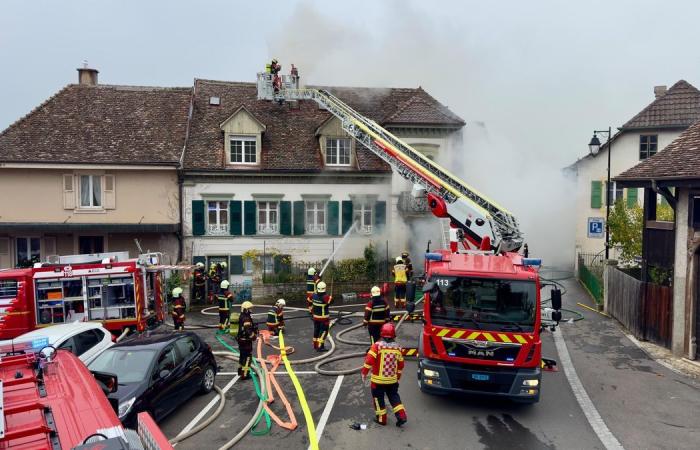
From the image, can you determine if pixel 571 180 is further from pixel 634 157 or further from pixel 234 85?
pixel 234 85

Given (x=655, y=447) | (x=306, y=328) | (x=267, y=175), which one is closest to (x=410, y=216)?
(x=267, y=175)

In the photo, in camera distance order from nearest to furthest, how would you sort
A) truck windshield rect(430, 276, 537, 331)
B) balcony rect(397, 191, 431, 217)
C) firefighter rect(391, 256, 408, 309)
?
1. truck windshield rect(430, 276, 537, 331)
2. firefighter rect(391, 256, 408, 309)
3. balcony rect(397, 191, 431, 217)

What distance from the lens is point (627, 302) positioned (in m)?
14.8

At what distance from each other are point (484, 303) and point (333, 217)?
14.2 meters

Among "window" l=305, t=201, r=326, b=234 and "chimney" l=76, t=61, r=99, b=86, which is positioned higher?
"chimney" l=76, t=61, r=99, b=86

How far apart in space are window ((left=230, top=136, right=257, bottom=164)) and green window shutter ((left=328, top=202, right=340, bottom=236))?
392 cm

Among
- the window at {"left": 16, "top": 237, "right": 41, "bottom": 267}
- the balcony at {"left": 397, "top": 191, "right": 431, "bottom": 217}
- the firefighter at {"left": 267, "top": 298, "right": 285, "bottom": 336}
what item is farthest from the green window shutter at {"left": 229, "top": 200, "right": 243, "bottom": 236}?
the firefighter at {"left": 267, "top": 298, "right": 285, "bottom": 336}

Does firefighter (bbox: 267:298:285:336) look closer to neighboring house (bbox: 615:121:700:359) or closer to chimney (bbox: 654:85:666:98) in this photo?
neighboring house (bbox: 615:121:700:359)

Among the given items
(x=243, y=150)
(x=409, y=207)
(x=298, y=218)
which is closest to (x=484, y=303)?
(x=409, y=207)

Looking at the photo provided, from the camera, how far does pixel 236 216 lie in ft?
71.4

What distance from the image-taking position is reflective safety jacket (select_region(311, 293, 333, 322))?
12383mm

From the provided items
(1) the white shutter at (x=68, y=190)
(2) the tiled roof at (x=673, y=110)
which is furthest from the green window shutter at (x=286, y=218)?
(2) the tiled roof at (x=673, y=110)

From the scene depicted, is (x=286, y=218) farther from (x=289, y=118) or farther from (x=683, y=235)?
(x=683, y=235)

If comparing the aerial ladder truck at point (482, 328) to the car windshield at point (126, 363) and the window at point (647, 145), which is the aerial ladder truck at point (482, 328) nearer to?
the car windshield at point (126, 363)
